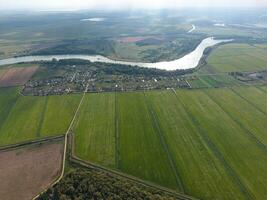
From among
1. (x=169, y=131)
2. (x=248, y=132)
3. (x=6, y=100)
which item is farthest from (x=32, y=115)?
(x=248, y=132)

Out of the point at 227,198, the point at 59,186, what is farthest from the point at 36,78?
the point at 227,198

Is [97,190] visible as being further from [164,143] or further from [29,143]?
[29,143]

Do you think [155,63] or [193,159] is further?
[155,63]

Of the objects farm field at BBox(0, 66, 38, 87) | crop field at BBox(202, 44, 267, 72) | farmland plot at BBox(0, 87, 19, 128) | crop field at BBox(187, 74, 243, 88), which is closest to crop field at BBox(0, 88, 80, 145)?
farmland plot at BBox(0, 87, 19, 128)

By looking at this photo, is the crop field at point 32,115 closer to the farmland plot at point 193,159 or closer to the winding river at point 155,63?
the farmland plot at point 193,159

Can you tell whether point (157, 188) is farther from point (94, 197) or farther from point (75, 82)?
point (75, 82)
